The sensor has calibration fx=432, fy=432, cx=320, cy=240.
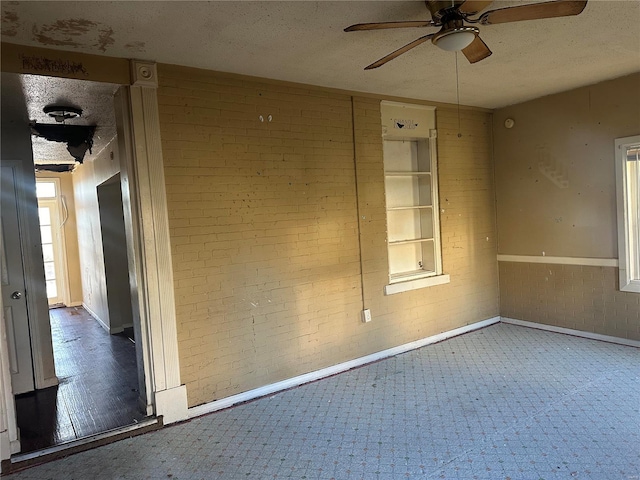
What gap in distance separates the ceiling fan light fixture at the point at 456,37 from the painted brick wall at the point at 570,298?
325 cm

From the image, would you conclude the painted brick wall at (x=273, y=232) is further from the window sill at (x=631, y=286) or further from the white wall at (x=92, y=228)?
the white wall at (x=92, y=228)

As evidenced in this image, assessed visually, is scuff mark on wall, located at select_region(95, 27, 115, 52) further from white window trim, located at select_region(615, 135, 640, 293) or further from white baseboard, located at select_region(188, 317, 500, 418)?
white window trim, located at select_region(615, 135, 640, 293)

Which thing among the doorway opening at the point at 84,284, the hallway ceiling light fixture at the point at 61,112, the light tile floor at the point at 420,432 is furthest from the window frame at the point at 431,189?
the hallway ceiling light fixture at the point at 61,112

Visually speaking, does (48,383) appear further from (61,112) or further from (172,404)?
(61,112)

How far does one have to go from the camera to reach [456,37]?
2.39m

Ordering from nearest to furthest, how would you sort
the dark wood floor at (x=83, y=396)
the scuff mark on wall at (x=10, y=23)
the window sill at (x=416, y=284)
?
the scuff mark on wall at (x=10, y=23) < the dark wood floor at (x=83, y=396) < the window sill at (x=416, y=284)

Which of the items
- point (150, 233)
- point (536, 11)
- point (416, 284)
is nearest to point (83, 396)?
point (150, 233)

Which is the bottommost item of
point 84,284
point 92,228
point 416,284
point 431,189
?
point 84,284

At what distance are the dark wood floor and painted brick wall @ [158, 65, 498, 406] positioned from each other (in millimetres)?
753

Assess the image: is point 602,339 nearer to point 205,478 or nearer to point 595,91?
point 595,91

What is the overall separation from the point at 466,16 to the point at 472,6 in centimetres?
15

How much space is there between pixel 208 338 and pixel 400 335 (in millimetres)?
2093

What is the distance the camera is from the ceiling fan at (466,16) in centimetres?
211

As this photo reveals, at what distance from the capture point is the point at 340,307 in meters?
4.11
